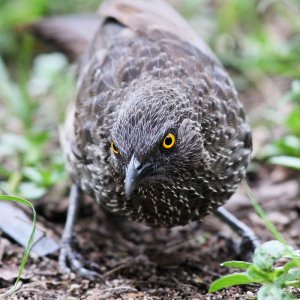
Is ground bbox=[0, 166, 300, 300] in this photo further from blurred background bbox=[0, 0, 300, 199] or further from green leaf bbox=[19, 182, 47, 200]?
blurred background bbox=[0, 0, 300, 199]

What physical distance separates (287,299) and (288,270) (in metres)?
0.21

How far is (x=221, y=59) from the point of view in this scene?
737 cm

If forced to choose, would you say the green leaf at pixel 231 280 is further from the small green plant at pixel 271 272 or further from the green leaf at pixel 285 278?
the green leaf at pixel 285 278

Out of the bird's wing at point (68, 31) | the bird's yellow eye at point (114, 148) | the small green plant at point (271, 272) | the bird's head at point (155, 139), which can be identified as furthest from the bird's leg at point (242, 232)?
the bird's wing at point (68, 31)

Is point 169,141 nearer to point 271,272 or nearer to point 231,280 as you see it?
point 231,280

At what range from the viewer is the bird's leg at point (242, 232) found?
4746 millimetres

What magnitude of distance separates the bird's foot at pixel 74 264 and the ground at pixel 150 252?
2.2 inches

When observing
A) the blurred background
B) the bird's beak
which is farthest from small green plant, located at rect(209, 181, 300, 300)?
the blurred background

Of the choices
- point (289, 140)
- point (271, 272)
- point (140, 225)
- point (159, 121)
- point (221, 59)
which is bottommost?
point (271, 272)

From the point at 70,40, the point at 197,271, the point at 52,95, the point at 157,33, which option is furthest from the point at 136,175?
the point at 52,95

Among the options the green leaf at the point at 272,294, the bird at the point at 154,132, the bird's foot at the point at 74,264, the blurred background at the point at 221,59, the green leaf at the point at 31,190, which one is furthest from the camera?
the blurred background at the point at 221,59

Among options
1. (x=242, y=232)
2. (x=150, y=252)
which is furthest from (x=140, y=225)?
(x=242, y=232)

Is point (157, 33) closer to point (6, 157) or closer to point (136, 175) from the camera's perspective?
point (136, 175)

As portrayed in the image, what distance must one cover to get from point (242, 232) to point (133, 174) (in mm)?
1509
